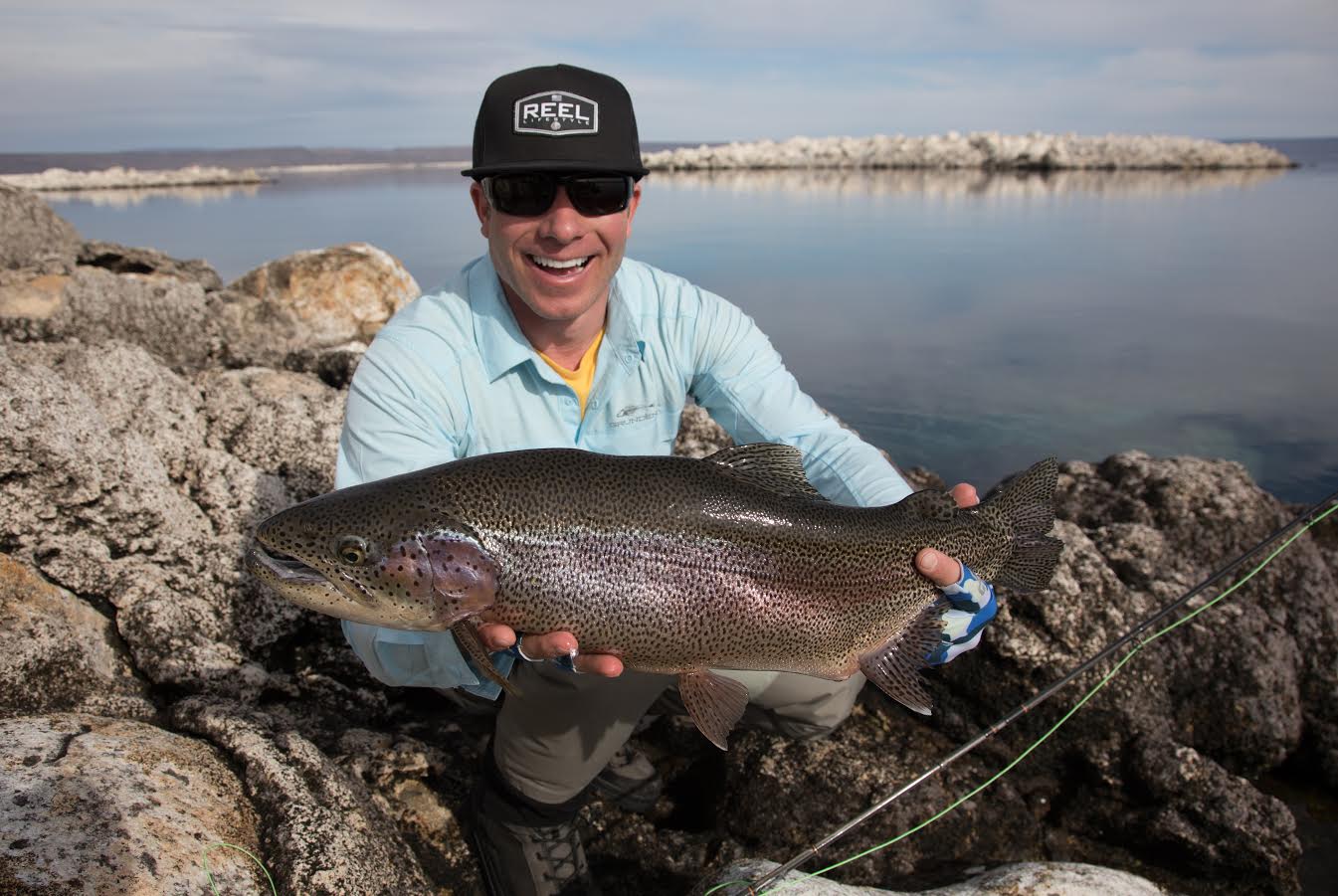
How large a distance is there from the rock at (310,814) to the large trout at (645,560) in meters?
0.75

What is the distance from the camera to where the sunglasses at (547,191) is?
138 inches

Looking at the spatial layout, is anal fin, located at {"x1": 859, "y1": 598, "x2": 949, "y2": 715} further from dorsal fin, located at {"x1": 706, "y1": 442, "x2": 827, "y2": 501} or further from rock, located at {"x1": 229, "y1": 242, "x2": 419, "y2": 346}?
rock, located at {"x1": 229, "y1": 242, "x2": 419, "y2": 346}

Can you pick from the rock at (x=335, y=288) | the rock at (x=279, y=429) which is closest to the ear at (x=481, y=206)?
the rock at (x=279, y=429)

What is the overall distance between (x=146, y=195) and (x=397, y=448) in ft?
152

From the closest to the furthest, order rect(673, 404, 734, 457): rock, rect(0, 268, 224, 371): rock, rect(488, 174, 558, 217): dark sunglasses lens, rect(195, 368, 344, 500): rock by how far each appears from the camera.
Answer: rect(488, 174, 558, 217): dark sunglasses lens, rect(195, 368, 344, 500): rock, rect(673, 404, 734, 457): rock, rect(0, 268, 224, 371): rock

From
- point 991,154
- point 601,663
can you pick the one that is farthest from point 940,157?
point 601,663

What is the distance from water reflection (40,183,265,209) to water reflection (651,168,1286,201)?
21630mm

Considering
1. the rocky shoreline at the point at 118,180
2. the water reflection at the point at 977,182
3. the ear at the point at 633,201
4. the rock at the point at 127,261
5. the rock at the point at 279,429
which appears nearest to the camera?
the ear at the point at 633,201

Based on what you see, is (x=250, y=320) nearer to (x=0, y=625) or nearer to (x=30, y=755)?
(x=0, y=625)

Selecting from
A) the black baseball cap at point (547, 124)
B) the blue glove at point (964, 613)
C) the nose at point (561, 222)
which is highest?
the black baseball cap at point (547, 124)

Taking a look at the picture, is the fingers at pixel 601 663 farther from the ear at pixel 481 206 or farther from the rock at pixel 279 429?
the rock at pixel 279 429

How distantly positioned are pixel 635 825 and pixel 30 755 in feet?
7.87

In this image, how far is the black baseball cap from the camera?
3.42 metres

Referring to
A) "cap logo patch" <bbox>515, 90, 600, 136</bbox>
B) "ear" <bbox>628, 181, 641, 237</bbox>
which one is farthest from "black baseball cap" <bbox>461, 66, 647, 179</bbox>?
"ear" <bbox>628, 181, 641, 237</bbox>
